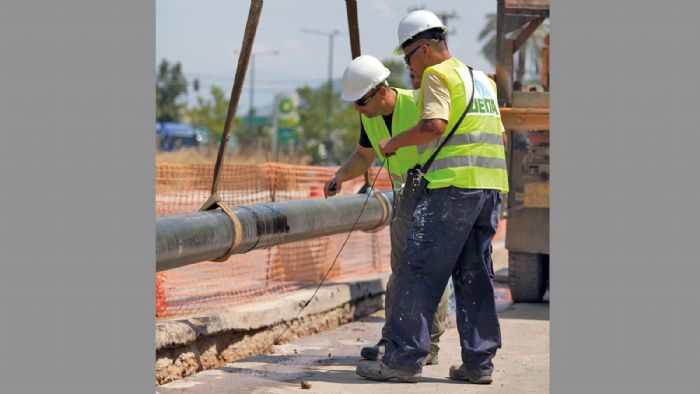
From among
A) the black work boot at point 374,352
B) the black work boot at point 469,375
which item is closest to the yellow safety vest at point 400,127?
the black work boot at point 374,352

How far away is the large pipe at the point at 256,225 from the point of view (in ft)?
19.8

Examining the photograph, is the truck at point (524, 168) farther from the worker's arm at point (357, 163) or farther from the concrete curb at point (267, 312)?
the worker's arm at point (357, 163)

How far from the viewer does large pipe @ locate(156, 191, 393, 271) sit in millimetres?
6039

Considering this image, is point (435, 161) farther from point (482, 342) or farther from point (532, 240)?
point (532, 240)

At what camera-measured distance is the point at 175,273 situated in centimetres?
959

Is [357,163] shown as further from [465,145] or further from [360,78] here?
[465,145]

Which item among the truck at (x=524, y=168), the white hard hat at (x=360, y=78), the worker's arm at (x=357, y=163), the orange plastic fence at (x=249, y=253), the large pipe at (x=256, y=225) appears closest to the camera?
the large pipe at (x=256, y=225)

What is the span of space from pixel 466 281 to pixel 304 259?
12.3 ft

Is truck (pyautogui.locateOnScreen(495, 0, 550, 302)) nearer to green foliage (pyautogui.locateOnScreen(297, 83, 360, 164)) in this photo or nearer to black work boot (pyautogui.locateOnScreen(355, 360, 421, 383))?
black work boot (pyautogui.locateOnScreen(355, 360, 421, 383))

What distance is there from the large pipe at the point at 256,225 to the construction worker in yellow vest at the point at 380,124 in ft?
1.81

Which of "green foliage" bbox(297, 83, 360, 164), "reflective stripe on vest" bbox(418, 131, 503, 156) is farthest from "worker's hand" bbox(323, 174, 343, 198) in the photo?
"green foliage" bbox(297, 83, 360, 164)

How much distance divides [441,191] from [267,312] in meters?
2.08

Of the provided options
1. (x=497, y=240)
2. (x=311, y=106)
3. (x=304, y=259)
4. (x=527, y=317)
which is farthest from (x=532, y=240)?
(x=311, y=106)

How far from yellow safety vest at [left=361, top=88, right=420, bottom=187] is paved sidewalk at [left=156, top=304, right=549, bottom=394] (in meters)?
1.29
